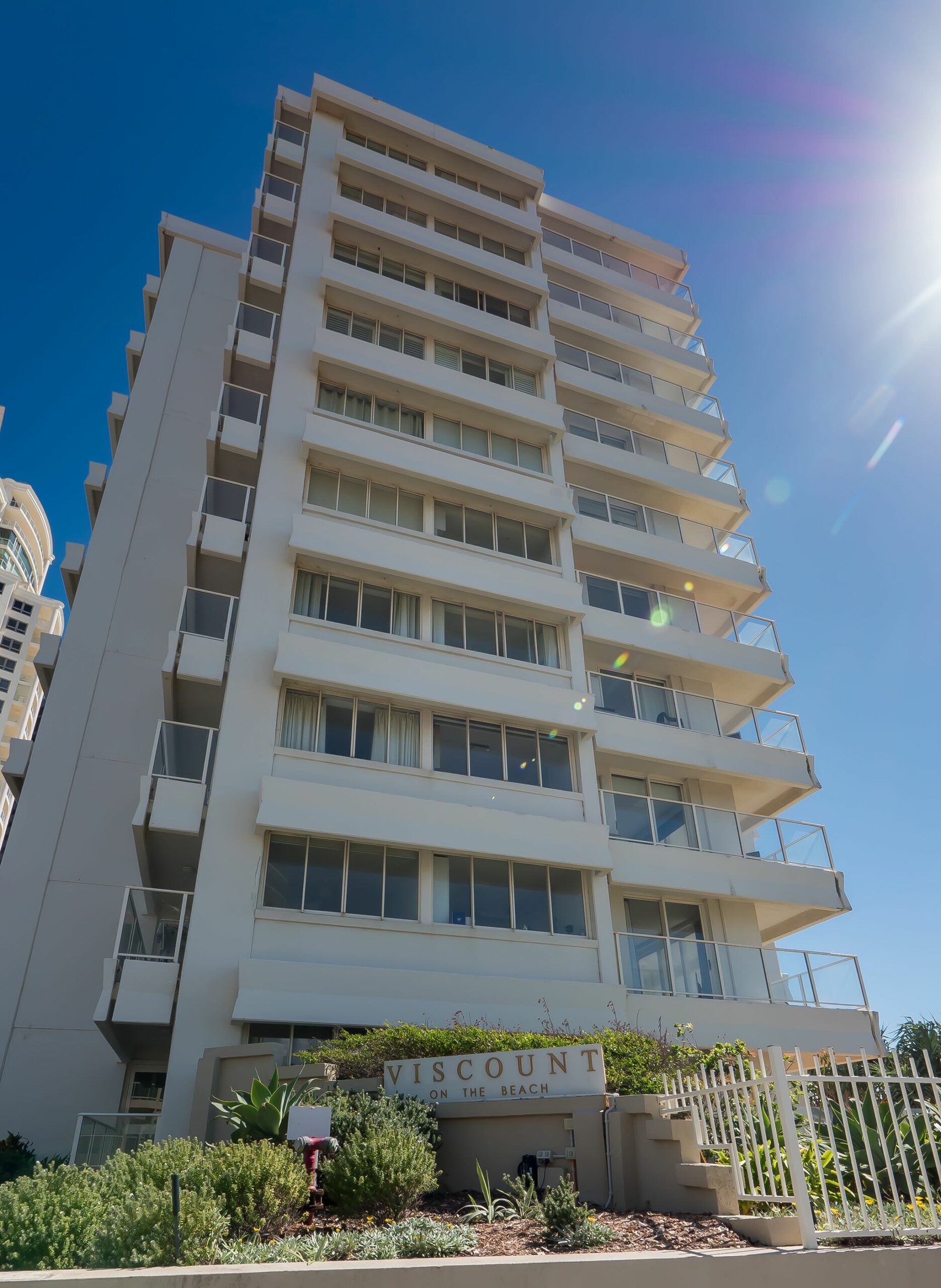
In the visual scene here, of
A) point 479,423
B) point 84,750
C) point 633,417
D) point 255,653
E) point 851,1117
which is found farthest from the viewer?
point 633,417

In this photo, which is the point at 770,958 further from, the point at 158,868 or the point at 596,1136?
the point at 158,868

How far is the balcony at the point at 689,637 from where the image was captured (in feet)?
77.5

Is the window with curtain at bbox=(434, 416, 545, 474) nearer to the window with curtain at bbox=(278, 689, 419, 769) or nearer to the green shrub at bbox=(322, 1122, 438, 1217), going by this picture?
the window with curtain at bbox=(278, 689, 419, 769)

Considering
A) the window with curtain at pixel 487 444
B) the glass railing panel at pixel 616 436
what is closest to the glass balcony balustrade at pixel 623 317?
the glass railing panel at pixel 616 436

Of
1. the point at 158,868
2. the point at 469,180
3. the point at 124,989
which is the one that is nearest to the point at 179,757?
the point at 158,868

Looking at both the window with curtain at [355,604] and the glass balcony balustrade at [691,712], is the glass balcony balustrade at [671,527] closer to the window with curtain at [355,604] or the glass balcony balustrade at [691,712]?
the glass balcony balustrade at [691,712]

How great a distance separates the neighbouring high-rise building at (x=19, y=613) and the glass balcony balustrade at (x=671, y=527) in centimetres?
7812

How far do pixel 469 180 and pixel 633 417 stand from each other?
10.3 metres

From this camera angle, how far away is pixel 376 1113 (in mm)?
10609

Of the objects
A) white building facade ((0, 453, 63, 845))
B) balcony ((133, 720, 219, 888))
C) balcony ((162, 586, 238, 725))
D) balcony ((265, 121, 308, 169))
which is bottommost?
balcony ((133, 720, 219, 888))

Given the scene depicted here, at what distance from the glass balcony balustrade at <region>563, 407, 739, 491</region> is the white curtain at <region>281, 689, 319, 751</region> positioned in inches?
521

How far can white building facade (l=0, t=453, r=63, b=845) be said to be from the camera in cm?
10262

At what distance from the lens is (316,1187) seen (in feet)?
30.4

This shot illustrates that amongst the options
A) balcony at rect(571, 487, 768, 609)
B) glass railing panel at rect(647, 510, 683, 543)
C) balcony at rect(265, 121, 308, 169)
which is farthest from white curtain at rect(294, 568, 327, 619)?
balcony at rect(265, 121, 308, 169)
